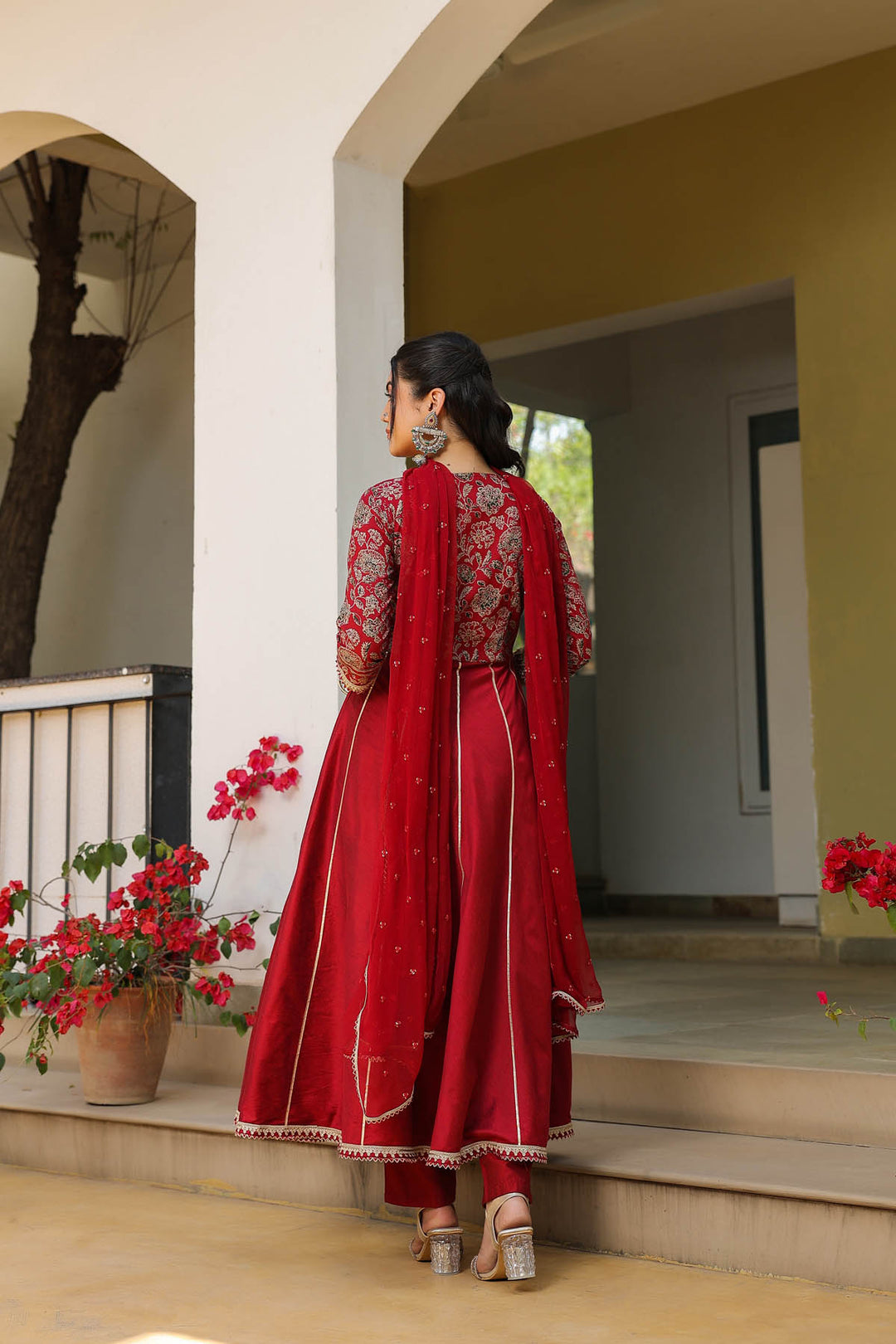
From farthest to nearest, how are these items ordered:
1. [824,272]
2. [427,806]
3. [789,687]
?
Answer: [789,687]
[824,272]
[427,806]

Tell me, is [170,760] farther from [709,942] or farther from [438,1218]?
[709,942]

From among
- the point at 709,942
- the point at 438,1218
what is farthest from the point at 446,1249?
the point at 709,942

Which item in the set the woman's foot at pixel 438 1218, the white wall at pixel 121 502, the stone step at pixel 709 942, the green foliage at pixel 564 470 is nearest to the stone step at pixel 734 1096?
the woman's foot at pixel 438 1218

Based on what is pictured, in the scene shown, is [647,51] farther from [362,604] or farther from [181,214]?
[362,604]

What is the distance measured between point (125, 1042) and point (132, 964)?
0.18m

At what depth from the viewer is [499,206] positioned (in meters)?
5.66

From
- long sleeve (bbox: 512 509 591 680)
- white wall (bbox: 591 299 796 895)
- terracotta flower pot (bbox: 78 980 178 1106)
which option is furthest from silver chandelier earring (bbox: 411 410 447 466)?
white wall (bbox: 591 299 796 895)

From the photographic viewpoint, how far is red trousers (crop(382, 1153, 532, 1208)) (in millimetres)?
2150

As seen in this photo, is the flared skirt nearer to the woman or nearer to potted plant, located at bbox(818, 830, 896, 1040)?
the woman

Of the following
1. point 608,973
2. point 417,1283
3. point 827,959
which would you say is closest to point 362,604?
point 417,1283

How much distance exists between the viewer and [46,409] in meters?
5.59

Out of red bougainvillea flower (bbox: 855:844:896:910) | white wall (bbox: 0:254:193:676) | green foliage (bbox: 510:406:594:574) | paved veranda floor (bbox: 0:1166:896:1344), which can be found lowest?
paved veranda floor (bbox: 0:1166:896:1344)

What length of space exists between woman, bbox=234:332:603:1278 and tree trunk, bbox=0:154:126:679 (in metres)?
3.46

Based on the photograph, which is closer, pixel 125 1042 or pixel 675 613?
pixel 125 1042
